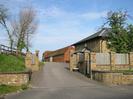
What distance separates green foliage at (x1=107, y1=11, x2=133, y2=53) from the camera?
4419 cm

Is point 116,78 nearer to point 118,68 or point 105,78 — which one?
point 105,78

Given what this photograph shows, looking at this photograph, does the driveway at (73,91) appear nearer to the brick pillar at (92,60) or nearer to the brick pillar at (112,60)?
the brick pillar at (92,60)

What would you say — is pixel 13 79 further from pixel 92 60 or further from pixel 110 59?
pixel 110 59

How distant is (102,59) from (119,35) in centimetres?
933

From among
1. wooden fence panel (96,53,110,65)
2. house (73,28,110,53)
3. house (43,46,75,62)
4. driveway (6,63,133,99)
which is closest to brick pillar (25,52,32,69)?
driveway (6,63,133,99)

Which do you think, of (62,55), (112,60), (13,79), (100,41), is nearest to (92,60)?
(112,60)

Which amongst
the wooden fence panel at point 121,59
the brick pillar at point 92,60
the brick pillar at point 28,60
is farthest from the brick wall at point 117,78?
the brick pillar at point 28,60

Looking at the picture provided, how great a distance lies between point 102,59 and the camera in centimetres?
3703

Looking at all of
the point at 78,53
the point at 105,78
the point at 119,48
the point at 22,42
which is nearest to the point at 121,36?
the point at 119,48

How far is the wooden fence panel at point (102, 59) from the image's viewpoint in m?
36.8

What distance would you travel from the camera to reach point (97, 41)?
5362 centimetres

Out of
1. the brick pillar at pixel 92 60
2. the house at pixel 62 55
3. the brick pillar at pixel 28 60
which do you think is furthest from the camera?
the house at pixel 62 55

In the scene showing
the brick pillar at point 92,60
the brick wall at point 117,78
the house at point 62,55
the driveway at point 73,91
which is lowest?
the driveway at point 73,91

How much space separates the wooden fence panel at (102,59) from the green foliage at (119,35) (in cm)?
671
